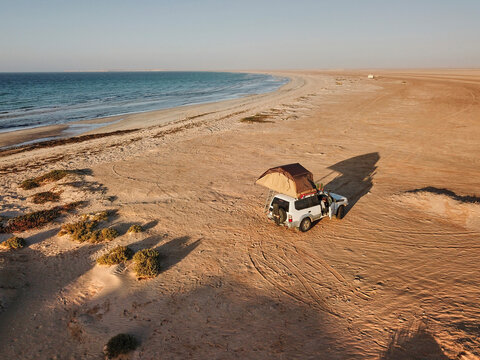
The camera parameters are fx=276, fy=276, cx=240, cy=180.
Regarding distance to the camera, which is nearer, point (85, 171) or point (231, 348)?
point (231, 348)

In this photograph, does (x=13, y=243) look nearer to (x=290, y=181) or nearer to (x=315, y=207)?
(x=290, y=181)

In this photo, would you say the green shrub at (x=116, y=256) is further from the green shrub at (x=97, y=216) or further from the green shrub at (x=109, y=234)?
the green shrub at (x=97, y=216)

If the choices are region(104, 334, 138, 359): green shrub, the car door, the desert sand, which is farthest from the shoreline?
the car door

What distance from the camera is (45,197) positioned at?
60.1 ft

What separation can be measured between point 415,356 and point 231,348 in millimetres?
5239

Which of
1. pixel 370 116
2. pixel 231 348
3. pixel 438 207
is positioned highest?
pixel 370 116

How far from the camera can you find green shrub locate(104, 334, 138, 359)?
8.20 metres

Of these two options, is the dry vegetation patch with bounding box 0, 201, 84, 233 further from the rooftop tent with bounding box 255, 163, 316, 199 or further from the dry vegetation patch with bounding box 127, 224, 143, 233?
the rooftop tent with bounding box 255, 163, 316, 199

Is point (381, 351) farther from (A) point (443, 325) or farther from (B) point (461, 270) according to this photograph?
(B) point (461, 270)

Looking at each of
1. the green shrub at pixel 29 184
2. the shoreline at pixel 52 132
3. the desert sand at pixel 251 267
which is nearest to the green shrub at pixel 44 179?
the green shrub at pixel 29 184

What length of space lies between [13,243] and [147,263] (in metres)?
7.34

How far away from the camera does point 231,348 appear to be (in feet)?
27.2

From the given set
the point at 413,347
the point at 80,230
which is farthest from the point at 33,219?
the point at 413,347

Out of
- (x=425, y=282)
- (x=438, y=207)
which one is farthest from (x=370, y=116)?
(x=425, y=282)
